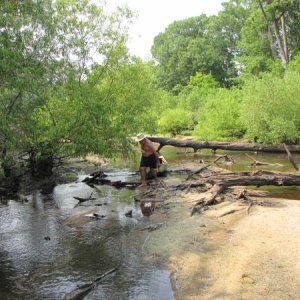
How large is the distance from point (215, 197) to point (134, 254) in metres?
4.23

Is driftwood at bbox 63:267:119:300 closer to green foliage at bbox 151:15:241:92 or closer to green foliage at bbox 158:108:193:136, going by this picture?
green foliage at bbox 158:108:193:136

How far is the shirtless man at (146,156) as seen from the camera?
15.2 meters

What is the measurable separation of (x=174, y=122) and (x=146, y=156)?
85.5 feet

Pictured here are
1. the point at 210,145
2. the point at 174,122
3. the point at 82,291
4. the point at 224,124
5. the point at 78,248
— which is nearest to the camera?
the point at 82,291

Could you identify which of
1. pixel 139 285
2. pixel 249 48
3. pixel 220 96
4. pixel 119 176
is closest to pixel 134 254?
pixel 139 285

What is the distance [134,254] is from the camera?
8242 mm

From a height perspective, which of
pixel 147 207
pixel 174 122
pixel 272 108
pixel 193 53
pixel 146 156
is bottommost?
pixel 147 207

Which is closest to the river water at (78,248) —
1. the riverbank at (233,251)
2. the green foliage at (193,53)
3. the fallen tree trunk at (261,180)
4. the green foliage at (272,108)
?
the riverbank at (233,251)

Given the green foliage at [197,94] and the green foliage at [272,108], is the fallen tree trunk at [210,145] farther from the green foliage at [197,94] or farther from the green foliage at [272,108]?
the green foliage at [197,94]

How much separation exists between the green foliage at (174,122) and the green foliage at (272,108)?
13.9 m

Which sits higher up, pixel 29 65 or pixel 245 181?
pixel 29 65

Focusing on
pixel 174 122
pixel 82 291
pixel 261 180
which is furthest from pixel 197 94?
pixel 82 291

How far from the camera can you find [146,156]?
15.4 m

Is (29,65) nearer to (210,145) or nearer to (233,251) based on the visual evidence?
(233,251)
